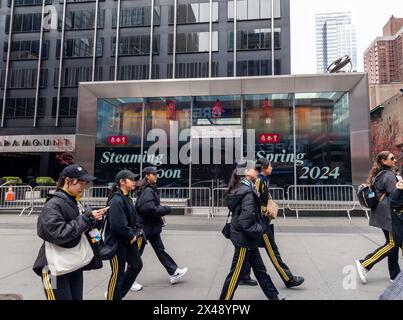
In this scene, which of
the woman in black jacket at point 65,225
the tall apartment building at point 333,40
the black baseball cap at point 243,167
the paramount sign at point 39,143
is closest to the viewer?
the woman in black jacket at point 65,225

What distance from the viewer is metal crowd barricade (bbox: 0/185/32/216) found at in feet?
42.4

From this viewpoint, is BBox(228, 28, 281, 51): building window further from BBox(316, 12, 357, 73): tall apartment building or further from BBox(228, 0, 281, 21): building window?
BBox(316, 12, 357, 73): tall apartment building

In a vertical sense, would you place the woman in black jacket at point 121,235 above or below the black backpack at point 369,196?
below

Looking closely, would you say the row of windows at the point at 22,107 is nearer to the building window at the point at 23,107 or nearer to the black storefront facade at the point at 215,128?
the building window at the point at 23,107

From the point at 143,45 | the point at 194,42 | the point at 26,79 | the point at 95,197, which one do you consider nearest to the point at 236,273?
the point at 95,197

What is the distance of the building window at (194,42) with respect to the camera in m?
33.6

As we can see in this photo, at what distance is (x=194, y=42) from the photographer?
33.9 metres

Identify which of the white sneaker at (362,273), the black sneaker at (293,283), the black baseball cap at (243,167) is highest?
the black baseball cap at (243,167)

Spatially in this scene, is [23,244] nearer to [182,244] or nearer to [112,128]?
[182,244]

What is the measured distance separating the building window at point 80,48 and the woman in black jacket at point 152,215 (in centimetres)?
3388

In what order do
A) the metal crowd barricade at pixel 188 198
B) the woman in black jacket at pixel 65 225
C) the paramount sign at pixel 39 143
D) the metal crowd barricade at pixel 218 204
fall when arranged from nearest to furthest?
the woman in black jacket at pixel 65 225, the metal crowd barricade at pixel 218 204, the metal crowd barricade at pixel 188 198, the paramount sign at pixel 39 143

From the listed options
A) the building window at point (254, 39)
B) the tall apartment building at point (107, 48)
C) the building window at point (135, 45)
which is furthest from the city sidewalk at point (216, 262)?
the building window at point (135, 45)

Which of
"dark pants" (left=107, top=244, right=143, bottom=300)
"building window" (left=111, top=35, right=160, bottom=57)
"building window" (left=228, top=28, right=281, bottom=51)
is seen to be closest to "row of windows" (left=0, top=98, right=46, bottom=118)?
"building window" (left=111, top=35, right=160, bottom=57)

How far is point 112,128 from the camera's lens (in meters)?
14.2
